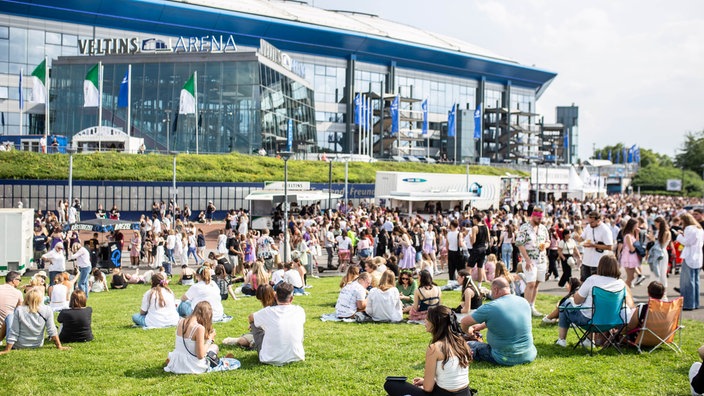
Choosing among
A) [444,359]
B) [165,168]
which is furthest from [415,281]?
[165,168]

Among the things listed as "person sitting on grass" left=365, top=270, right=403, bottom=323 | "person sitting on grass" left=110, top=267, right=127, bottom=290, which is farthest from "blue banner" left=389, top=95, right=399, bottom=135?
"person sitting on grass" left=365, top=270, right=403, bottom=323

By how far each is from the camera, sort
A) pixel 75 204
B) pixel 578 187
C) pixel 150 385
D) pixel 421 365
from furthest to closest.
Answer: pixel 578 187
pixel 75 204
pixel 421 365
pixel 150 385

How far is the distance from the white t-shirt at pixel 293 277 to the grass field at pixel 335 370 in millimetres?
3962

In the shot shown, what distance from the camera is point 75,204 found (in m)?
35.5

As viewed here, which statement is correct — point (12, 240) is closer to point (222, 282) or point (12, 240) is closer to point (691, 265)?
point (222, 282)

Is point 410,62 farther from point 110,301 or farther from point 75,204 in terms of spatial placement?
point 110,301

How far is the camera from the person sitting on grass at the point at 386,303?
10.8 meters

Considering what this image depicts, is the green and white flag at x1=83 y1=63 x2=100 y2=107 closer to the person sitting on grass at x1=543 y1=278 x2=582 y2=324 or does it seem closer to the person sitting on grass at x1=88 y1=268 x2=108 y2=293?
the person sitting on grass at x1=88 y1=268 x2=108 y2=293

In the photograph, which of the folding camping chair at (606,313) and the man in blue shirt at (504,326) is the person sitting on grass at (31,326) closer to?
the man in blue shirt at (504,326)

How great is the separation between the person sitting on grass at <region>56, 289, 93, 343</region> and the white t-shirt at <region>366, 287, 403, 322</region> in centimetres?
468

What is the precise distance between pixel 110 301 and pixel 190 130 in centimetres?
3796

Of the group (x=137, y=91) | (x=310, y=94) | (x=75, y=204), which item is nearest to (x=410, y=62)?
(x=310, y=94)

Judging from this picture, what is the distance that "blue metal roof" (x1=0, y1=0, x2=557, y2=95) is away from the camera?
204 feet

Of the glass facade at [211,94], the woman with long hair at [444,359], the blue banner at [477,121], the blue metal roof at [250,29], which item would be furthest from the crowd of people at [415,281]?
the blue banner at [477,121]
